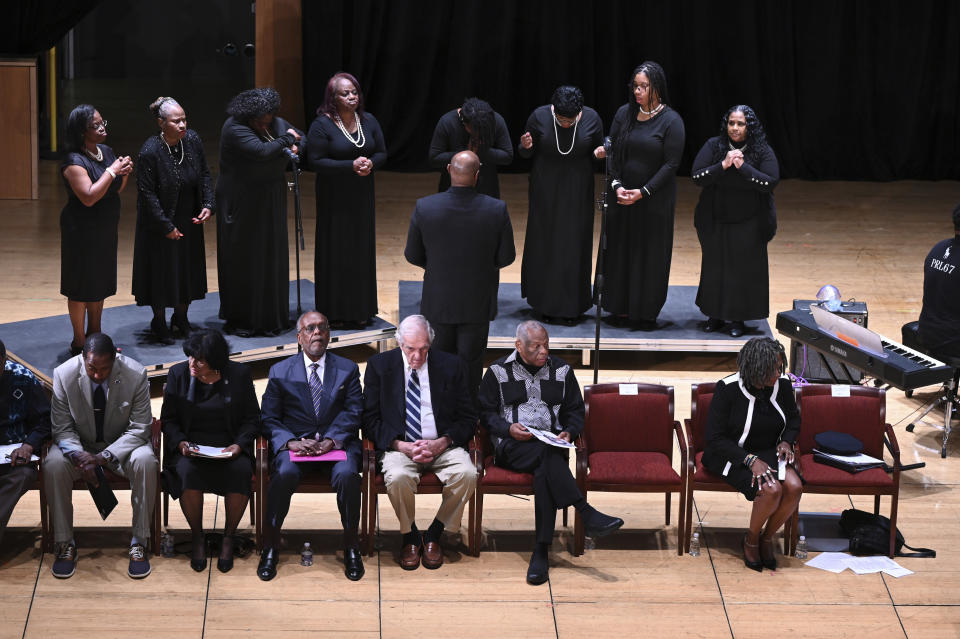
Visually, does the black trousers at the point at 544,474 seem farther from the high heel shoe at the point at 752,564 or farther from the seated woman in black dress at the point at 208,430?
the seated woman in black dress at the point at 208,430

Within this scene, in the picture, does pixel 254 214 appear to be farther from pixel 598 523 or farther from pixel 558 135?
pixel 598 523

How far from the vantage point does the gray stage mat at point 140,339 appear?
769 centimetres

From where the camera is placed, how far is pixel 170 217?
764 centimetres

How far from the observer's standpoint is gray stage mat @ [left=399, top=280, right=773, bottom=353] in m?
8.31

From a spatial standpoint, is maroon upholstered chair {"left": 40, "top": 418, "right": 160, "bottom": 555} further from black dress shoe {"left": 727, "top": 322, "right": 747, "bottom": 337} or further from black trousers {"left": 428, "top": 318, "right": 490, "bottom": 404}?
black dress shoe {"left": 727, "top": 322, "right": 747, "bottom": 337}

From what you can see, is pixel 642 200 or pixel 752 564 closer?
pixel 752 564

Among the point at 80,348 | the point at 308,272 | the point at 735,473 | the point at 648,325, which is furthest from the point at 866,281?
the point at 80,348

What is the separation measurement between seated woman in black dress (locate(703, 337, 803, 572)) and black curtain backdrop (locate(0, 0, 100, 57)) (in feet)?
28.4

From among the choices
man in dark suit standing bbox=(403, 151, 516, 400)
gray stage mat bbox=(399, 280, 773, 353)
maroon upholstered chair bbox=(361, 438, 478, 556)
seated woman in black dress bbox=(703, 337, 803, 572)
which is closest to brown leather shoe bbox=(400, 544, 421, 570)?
maroon upholstered chair bbox=(361, 438, 478, 556)

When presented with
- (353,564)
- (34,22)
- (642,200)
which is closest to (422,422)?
(353,564)

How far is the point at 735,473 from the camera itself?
5969mm

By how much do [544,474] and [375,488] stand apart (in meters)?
0.75

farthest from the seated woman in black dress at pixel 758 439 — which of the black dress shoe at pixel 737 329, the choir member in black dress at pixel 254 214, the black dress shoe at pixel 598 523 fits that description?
the choir member in black dress at pixel 254 214

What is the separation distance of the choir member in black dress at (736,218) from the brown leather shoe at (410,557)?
3.13 metres
